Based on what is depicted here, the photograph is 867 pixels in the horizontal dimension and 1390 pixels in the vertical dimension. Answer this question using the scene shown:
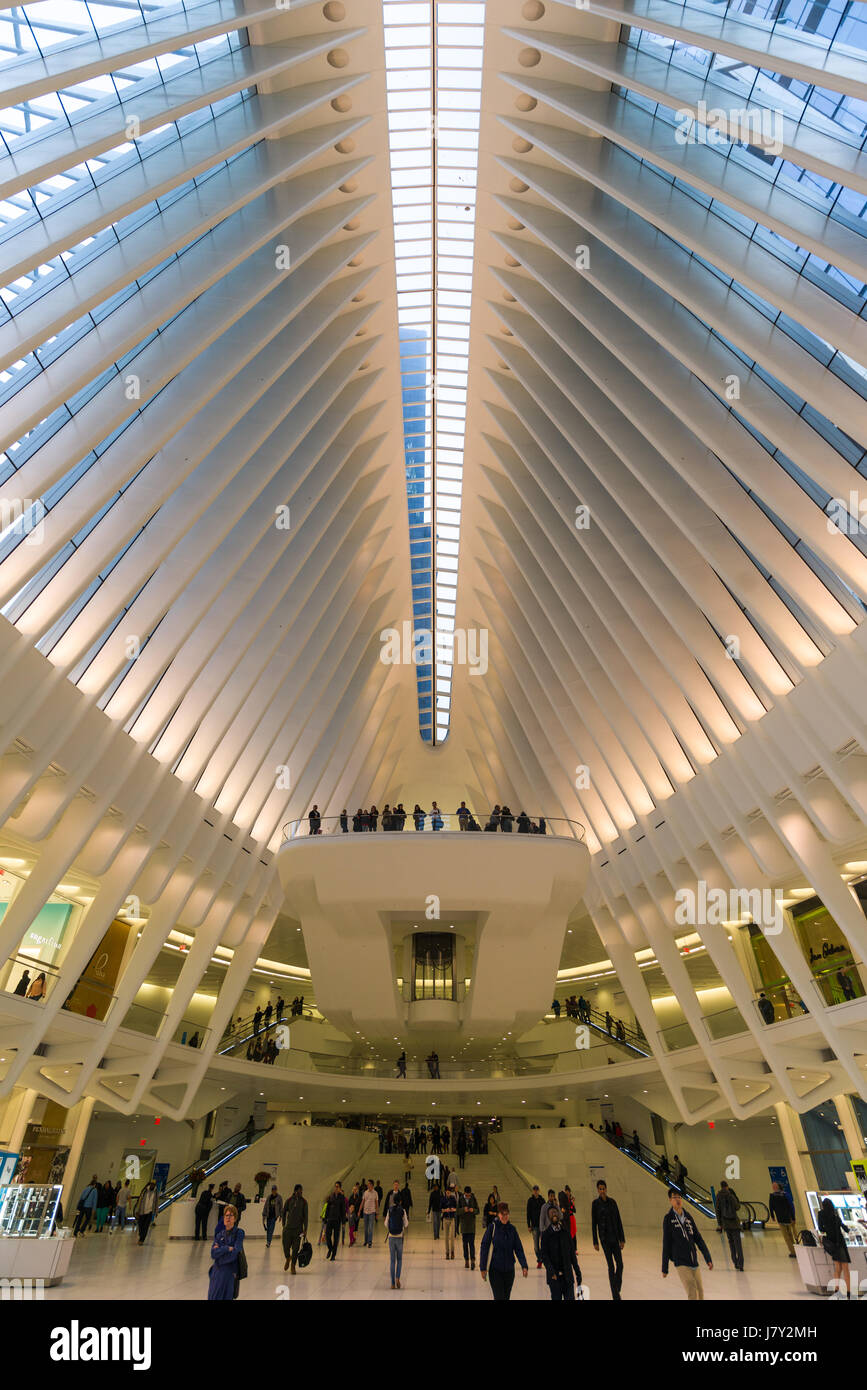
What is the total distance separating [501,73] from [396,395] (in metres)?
9.57

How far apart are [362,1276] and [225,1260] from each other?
7967 mm

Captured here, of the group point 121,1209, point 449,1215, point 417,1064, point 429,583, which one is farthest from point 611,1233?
point 429,583

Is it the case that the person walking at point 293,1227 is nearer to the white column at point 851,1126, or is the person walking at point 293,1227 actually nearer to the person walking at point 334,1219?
the person walking at point 334,1219

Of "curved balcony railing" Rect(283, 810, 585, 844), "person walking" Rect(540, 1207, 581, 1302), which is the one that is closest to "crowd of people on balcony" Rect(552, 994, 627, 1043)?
"curved balcony railing" Rect(283, 810, 585, 844)

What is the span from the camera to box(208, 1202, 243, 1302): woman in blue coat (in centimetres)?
718

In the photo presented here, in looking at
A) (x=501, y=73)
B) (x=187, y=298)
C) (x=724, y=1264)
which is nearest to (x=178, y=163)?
(x=187, y=298)

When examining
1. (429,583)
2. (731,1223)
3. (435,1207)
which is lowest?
(731,1223)

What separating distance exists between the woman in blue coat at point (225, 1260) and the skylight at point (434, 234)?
17.5m

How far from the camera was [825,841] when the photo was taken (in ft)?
58.5

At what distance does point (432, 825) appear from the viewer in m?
22.5

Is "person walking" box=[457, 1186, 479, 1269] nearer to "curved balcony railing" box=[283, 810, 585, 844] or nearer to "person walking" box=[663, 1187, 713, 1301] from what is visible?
"person walking" box=[663, 1187, 713, 1301]

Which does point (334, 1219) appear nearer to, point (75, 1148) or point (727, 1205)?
point (727, 1205)

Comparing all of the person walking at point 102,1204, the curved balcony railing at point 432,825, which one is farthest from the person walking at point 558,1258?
the person walking at point 102,1204
